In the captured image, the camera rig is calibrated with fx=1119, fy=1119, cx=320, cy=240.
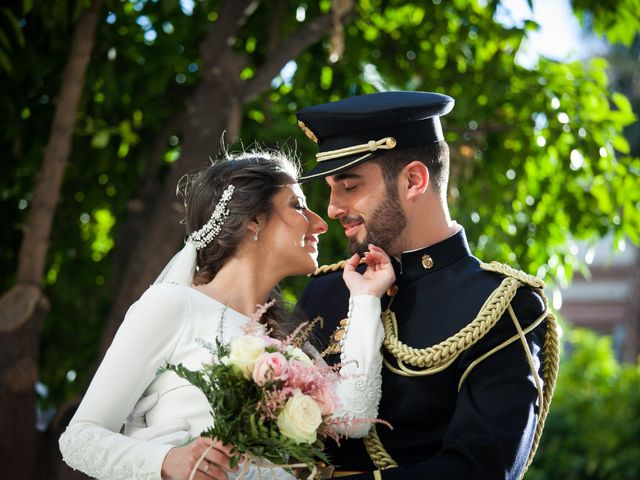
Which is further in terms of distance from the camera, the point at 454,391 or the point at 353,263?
the point at 353,263

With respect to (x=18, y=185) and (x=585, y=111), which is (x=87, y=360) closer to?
(x=18, y=185)

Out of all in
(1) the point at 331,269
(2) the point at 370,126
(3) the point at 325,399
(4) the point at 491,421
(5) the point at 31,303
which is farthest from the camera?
(5) the point at 31,303

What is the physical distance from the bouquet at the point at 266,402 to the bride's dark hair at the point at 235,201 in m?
0.60

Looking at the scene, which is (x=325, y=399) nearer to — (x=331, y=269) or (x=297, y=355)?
(x=297, y=355)

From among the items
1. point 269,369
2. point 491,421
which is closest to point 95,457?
point 269,369

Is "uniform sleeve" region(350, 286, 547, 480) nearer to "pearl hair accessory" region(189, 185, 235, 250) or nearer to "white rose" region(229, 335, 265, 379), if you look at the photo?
"white rose" region(229, 335, 265, 379)

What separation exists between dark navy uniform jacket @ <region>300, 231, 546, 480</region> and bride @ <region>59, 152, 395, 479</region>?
131 millimetres

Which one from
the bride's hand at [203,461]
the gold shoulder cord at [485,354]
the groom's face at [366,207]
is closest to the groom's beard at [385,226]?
the groom's face at [366,207]

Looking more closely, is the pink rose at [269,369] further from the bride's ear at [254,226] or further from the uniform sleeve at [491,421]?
the bride's ear at [254,226]

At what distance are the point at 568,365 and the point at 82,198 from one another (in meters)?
7.63

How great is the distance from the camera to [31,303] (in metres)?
4.88

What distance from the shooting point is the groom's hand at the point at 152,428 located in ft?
10.1

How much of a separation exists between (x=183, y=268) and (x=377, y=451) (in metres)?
0.84

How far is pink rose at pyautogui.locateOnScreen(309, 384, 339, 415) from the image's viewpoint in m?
2.77
